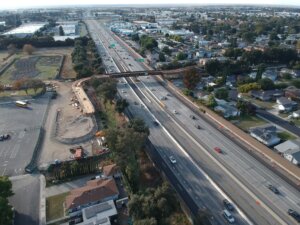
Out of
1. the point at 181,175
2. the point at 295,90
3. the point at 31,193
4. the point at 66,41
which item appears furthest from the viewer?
the point at 66,41

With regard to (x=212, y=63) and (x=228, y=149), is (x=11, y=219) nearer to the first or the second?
(x=228, y=149)

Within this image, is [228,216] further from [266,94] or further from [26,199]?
[266,94]

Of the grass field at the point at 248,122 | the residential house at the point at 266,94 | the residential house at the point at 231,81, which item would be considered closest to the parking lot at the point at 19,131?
the grass field at the point at 248,122

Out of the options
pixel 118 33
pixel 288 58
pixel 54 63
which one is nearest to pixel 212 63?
pixel 288 58

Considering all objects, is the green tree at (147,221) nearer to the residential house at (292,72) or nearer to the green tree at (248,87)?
the green tree at (248,87)

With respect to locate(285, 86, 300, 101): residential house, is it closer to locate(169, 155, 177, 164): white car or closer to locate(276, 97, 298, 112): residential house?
locate(276, 97, 298, 112): residential house
